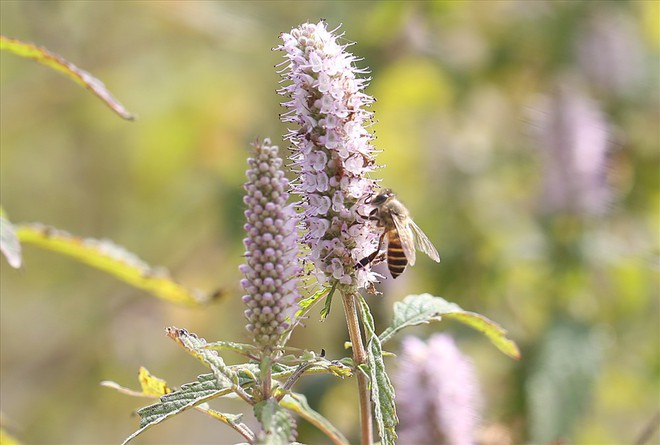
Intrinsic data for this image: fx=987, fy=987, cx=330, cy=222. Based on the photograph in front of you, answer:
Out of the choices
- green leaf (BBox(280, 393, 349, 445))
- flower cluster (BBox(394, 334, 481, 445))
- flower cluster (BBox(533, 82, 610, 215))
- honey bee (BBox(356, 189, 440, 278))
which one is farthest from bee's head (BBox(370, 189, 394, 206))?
flower cluster (BBox(533, 82, 610, 215))

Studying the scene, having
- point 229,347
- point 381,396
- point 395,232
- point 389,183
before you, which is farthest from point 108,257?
point 389,183

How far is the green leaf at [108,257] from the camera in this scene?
2245 mm

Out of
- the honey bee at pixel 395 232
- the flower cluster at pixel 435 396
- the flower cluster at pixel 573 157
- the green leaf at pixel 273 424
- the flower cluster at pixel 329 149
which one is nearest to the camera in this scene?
the green leaf at pixel 273 424

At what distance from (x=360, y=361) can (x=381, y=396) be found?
10cm

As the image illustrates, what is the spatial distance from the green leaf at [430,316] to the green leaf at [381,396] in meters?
0.11

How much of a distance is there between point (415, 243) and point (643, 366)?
6.90 feet

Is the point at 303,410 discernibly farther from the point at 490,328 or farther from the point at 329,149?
the point at 329,149

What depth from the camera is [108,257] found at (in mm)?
2270

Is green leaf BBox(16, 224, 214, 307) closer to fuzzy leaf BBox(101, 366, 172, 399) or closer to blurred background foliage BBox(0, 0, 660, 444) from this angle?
fuzzy leaf BBox(101, 366, 172, 399)

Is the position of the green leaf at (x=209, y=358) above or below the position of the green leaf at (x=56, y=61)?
below

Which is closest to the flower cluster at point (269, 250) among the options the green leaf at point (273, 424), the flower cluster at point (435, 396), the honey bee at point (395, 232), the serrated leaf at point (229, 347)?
the serrated leaf at point (229, 347)

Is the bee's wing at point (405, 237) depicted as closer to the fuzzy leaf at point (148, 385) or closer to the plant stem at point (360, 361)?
the plant stem at point (360, 361)

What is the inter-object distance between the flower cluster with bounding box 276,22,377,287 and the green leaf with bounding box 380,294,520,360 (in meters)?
0.10

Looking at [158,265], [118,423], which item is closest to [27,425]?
[118,423]
